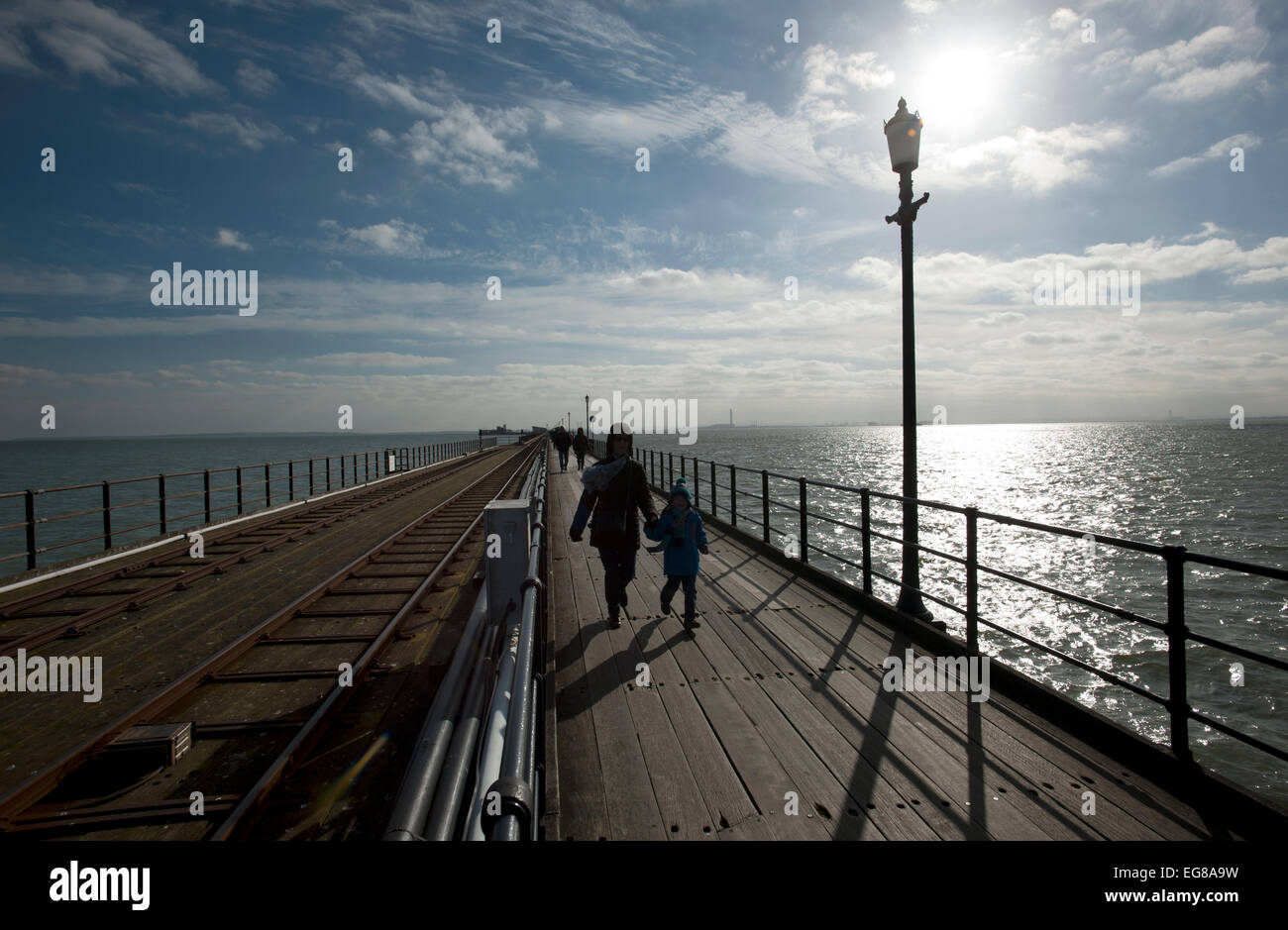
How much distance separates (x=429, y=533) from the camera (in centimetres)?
1370

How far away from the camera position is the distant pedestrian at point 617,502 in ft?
19.3

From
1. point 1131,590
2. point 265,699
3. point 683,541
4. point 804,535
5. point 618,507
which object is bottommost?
point 1131,590

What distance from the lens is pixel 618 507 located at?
19.7ft

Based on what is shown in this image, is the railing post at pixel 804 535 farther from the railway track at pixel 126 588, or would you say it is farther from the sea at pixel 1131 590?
the railway track at pixel 126 588

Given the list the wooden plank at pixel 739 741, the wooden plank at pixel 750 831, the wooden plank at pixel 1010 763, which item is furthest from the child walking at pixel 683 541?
the wooden plank at pixel 750 831

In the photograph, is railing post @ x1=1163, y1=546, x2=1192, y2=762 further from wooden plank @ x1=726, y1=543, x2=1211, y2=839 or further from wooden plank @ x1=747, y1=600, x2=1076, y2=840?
wooden plank @ x1=747, y1=600, x2=1076, y2=840

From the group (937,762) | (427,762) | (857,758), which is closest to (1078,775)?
(937,762)

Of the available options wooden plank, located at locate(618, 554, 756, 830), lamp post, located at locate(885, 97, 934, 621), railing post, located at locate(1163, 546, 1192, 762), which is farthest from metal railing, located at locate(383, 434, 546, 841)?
lamp post, located at locate(885, 97, 934, 621)

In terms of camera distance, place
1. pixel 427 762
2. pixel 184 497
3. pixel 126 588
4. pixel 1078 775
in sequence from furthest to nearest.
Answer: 1. pixel 184 497
2. pixel 126 588
3. pixel 1078 775
4. pixel 427 762

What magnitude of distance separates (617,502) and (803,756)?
9.39ft

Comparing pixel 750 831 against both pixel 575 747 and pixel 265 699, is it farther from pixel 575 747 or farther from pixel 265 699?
pixel 265 699

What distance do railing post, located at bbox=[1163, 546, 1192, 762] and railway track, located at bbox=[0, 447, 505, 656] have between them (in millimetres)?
9210
